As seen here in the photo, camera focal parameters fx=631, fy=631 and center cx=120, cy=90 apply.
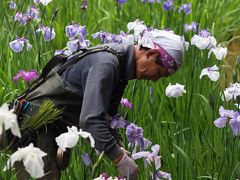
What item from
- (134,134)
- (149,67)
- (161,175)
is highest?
(149,67)

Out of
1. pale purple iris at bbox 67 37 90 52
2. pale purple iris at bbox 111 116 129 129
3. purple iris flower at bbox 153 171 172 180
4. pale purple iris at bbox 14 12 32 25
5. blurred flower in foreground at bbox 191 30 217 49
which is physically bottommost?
purple iris flower at bbox 153 171 172 180

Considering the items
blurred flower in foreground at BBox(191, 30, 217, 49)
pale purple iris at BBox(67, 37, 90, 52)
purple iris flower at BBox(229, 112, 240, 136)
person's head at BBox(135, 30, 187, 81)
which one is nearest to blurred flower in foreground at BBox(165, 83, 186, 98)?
person's head at BBox(135, 30, 187, 81)

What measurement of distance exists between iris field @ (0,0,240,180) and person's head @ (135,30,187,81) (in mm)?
248

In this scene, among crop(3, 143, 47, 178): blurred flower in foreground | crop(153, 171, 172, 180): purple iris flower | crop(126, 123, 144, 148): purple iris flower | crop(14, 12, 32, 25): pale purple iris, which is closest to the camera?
crop(3, 143, 47, 178): blurred flower in foreground

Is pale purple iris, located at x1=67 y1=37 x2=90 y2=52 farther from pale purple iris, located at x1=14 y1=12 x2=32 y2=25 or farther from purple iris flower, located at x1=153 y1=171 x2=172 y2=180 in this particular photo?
pale purple iris, located at x1=14 y1=12 x2=32 y2=25

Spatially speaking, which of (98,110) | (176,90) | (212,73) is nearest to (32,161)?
(98,110)

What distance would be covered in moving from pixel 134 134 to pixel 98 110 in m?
0.18

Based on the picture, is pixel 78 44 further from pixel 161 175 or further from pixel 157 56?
pixel 161 175

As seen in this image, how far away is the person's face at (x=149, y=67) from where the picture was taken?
2248 millimetres

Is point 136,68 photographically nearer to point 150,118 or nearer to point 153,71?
point 153,71

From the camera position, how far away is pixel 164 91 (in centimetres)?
311

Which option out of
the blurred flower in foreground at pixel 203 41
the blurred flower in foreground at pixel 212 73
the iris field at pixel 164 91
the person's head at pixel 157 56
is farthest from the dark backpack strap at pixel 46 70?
the blurred flower in foreground at pixel 203 41

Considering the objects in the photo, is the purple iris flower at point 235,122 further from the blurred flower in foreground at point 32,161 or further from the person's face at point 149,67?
the blurred flower in foreground at point 32,161

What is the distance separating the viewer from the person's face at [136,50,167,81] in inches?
88.5
